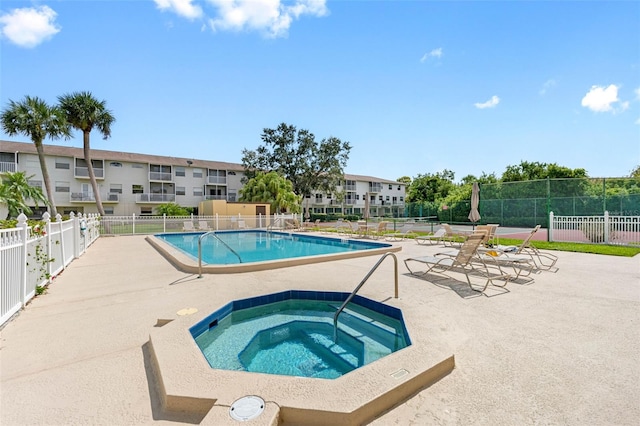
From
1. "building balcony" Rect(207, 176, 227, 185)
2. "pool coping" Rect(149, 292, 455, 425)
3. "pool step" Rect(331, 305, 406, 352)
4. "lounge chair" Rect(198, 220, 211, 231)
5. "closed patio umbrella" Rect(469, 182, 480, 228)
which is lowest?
"pool step" Rect(331, 305, 406, 352)

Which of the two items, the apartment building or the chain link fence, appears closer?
the chain link fence

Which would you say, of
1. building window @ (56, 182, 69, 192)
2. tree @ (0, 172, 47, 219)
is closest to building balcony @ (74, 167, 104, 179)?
building window @ (56, 182, 69, 192)

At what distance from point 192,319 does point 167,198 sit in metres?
36.7

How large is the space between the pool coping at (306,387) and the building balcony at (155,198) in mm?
37111

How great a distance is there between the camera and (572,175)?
33.2 metres

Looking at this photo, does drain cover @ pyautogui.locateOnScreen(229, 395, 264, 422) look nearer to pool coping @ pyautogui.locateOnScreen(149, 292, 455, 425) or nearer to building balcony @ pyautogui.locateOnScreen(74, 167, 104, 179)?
pool coping @ pyautogui.locateOnScreen(149, 292, 455, 425)

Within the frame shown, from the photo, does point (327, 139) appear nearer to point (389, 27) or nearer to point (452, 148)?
point (452, 148)

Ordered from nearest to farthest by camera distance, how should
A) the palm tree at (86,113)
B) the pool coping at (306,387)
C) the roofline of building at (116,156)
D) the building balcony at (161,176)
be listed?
1. the pool coping at (306,387)
2. the palm tree at (86,113)
3. the roofline of building at (116,156)
4. the building balcony at (161,176)

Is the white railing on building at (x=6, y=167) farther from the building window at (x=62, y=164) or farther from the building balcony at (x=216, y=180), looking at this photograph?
the building balcony at (x=216, y=180)

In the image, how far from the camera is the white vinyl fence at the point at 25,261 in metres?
4.03

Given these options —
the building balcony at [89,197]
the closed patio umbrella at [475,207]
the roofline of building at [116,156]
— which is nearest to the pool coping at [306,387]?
the closed patio umbrella at [475,207]

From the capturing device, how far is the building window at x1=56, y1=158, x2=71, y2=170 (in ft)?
104

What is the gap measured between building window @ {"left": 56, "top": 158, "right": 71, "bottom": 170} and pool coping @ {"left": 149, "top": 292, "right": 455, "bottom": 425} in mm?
39319

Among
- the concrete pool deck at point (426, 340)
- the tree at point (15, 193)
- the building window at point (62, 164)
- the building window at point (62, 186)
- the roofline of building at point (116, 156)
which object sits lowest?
the concrete pool deck at point (426, 340)
